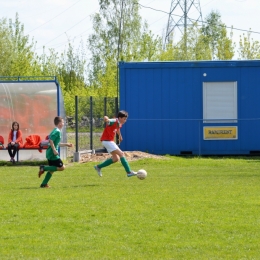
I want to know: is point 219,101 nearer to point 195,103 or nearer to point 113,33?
point 195,103

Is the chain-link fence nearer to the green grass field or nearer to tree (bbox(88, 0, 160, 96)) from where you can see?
the green grass field

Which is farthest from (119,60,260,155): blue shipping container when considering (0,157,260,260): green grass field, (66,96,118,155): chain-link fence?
(0,157,260,260): green grass field

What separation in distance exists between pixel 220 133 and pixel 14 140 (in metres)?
7.64

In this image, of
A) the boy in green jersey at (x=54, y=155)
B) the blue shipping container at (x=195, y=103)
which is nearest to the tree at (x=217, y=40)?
the blue shipping container at (x=195, y=103)

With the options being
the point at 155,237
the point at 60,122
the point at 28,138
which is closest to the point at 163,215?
the point at 155,237

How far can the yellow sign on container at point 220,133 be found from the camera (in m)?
27.8

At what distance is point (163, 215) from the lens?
11.5 m

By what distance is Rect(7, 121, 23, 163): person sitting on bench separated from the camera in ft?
79.6

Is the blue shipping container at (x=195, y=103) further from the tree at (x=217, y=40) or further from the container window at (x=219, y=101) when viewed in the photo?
the tree at (x=217, y=40)

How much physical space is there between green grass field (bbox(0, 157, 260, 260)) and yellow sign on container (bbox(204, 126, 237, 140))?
9036 mm

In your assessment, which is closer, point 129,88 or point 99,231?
point 99,231

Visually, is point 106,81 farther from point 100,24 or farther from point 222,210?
point 222,210

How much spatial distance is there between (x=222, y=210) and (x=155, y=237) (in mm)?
2566

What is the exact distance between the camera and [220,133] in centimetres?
2789
